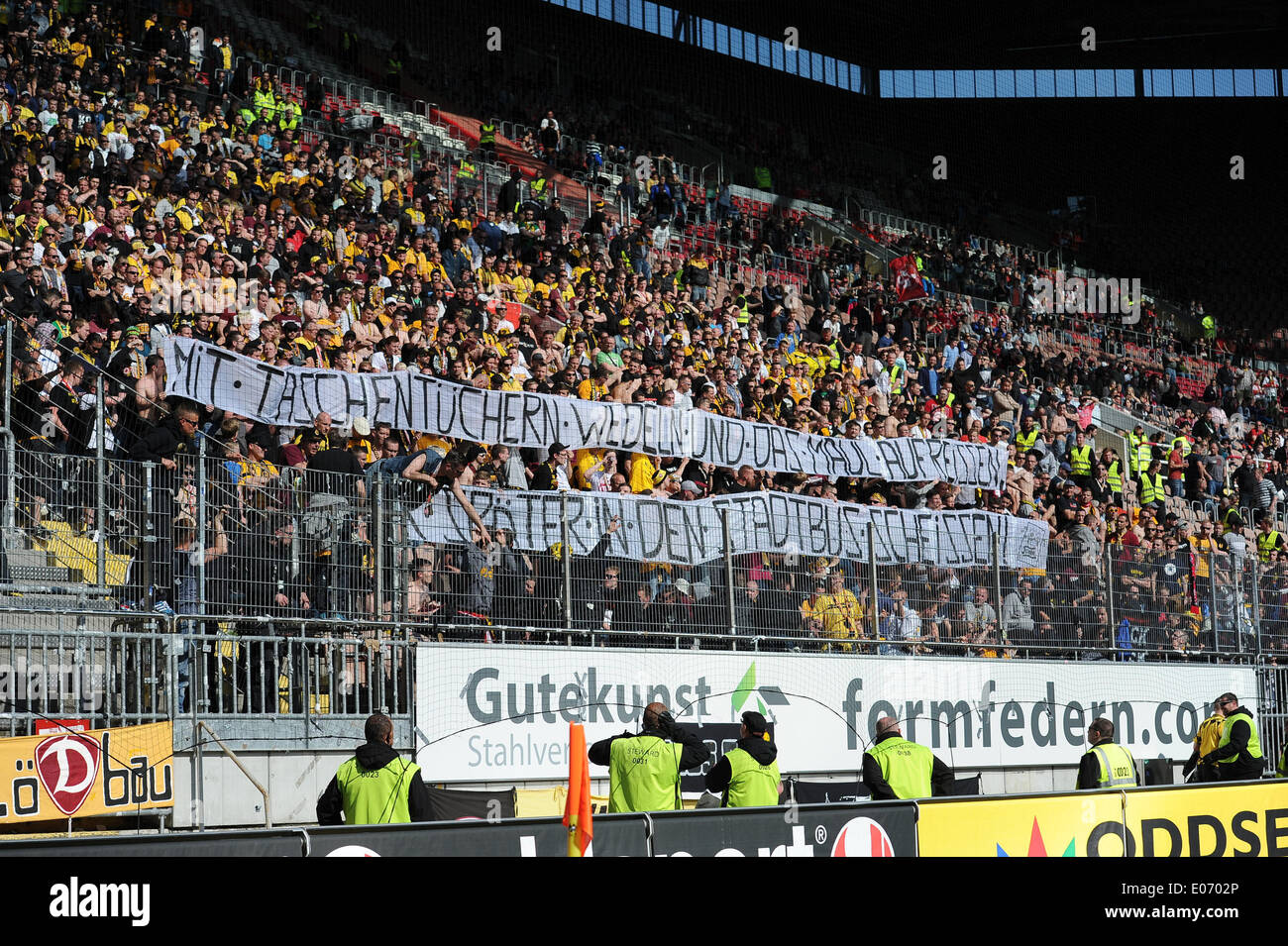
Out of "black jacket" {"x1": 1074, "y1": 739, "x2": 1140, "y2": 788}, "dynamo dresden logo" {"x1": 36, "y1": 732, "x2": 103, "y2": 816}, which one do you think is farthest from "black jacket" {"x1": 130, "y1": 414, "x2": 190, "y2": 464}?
"black jacket" {"x1": 1074, "y1": 739, "x2": 1140, "y2": 788}

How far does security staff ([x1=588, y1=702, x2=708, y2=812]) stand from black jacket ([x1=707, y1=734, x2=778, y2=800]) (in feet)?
0.79

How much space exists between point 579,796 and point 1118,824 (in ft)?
11.0

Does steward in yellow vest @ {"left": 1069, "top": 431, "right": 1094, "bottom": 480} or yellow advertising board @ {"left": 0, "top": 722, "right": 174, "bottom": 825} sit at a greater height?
steward in yellow vest @ {"left": 1069, "top": 431, "right": 1094, "bottom": 480}

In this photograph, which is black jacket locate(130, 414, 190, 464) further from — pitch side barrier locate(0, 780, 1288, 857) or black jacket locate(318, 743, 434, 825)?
pitch side barrier locate(0, 780, 1288, 857)

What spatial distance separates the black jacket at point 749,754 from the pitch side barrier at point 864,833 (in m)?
2.13

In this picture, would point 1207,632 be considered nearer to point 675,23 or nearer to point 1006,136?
point 675,23

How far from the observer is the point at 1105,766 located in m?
10.6

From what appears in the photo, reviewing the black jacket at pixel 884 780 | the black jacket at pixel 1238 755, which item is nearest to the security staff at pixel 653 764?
the black jacket at pixel 884 780

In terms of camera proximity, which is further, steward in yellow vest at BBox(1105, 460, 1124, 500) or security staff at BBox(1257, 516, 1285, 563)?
steward in yellow vest at BBox(1105, 460, 1124, 500)

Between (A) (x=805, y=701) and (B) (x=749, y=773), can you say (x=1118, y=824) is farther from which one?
(A) (x=805, y=701)

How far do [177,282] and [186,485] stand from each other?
5.01 metres

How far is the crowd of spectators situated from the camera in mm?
11586

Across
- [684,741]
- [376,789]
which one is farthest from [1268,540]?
[376,789]
